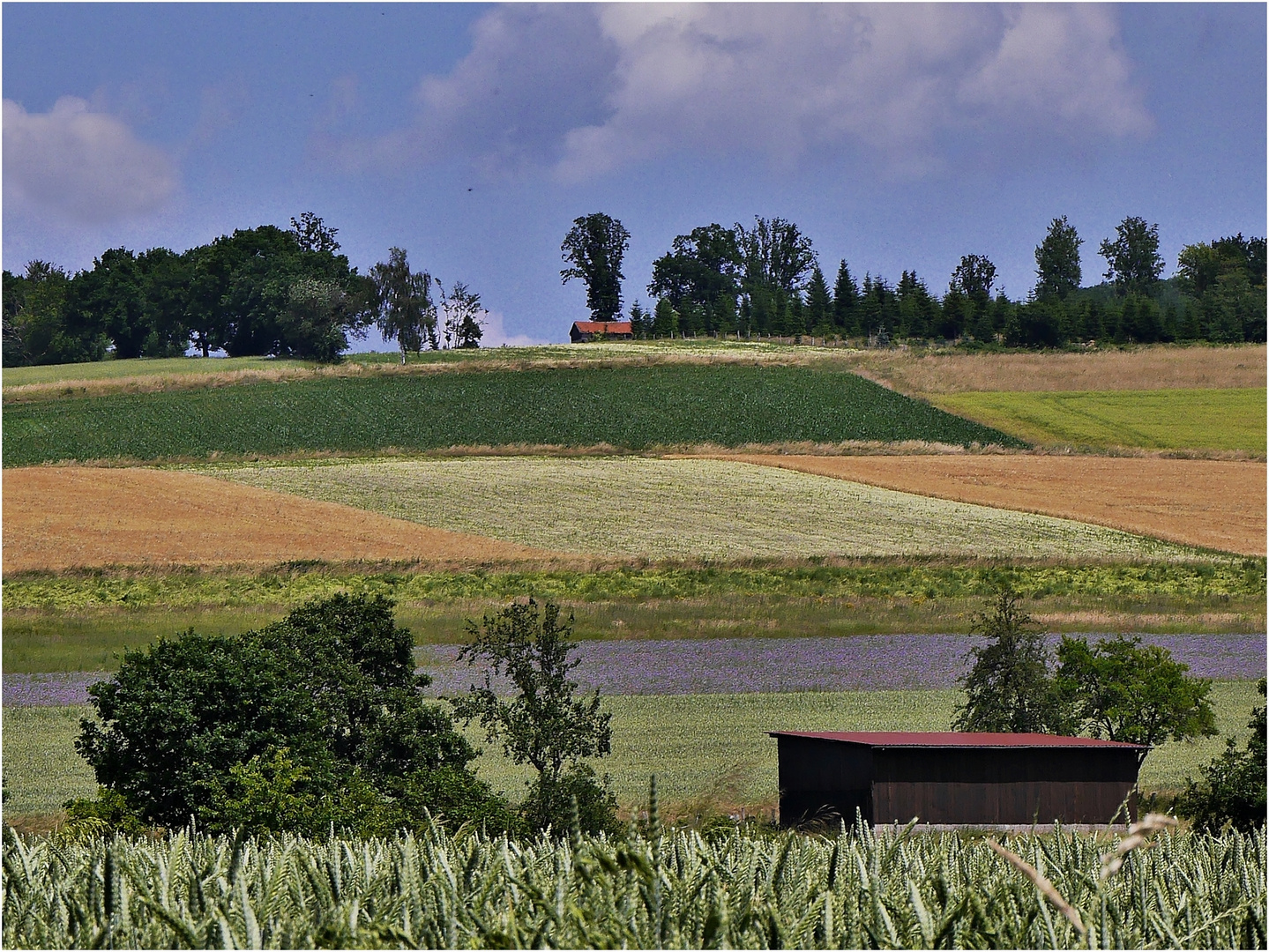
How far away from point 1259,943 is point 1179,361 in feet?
178

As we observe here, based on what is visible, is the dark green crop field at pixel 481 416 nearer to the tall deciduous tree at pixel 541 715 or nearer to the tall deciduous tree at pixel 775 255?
the tall deciduous tree at pixel 775 255

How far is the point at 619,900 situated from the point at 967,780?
759 inches

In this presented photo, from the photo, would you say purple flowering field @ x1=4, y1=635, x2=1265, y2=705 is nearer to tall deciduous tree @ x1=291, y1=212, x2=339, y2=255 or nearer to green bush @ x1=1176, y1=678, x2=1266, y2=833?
green bush @ x1=1176, y1=678, x2=1266, y2=833

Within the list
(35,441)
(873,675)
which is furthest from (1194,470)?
(35,441)

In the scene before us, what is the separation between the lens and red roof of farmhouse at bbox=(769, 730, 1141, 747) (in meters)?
22.3

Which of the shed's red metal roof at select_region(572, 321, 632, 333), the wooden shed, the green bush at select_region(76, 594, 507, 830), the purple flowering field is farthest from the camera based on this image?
the shed's red metal roof at select_region(572, 321, 632, 333)

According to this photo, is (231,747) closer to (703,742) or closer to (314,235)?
(703,742)

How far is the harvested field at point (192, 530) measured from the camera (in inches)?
1404

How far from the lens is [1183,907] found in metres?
4.02

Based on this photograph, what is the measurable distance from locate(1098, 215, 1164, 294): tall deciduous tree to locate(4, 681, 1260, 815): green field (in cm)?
3102

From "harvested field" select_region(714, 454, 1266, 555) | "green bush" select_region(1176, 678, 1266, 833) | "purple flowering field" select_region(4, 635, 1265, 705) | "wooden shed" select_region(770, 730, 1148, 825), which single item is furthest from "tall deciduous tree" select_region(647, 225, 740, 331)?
"green bush" select_region(1176, 678, 1266, 833)

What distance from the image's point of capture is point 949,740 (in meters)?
23.1

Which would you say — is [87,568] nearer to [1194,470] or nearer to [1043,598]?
[1043,598]

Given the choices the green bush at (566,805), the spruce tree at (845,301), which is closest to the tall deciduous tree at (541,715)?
the green bush at (566,805)
